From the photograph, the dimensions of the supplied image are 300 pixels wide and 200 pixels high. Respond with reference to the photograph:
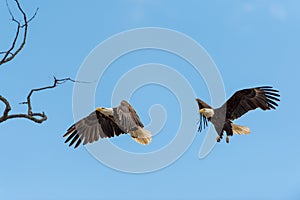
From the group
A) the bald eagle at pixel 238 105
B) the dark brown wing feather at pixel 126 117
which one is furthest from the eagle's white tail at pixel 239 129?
the dark brown wing feather at pixel 126 117

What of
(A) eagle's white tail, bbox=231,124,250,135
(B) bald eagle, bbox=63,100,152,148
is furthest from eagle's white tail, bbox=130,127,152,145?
(A) eagle's white tail, bbox=231,124,250,135

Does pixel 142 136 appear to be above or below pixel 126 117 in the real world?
below

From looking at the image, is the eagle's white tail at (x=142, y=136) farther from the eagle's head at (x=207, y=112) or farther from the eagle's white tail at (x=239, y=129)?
the eagle's white tail at (x=239, y=129)

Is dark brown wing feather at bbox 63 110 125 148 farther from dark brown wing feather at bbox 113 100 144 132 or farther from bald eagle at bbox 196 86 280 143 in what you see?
bald eagle at bbox 196 86 280 143

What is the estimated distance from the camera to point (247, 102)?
8336 millimetres

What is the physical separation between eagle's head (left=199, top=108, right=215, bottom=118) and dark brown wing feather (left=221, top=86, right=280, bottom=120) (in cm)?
36

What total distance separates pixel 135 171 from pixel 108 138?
152 cm

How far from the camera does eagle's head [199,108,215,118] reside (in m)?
7.98

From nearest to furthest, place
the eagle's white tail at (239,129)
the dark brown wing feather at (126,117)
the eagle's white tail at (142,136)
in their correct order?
the dark brown wing feather at (126,117), the eagle's white tail at (142,136), the eagle's white tail at (239,129)

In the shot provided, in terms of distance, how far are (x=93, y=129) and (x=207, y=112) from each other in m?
2.06

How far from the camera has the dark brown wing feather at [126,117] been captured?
725cm

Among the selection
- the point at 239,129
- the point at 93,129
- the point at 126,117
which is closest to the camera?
the point at 126,117

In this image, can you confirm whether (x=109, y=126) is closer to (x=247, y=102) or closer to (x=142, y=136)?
(x=142, y=136)

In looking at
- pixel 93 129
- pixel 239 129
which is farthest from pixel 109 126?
pixel 239 129
